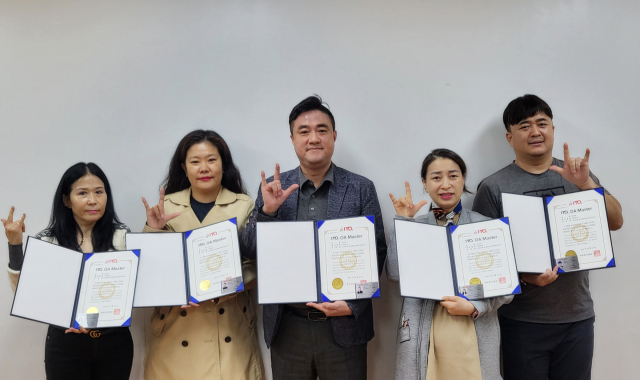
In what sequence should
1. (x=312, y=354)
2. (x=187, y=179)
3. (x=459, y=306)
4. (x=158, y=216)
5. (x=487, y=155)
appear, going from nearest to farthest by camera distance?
1. (x=459, y=306)
2. (x=312, y=354)
3. (x=158, y=216)
4. (x=187, y=179)
5. (x=487, y=155)

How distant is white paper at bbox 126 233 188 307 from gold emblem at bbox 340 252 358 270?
2.55 feet

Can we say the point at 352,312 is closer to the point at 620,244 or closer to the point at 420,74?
the point at 420,74

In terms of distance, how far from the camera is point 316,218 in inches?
79.0

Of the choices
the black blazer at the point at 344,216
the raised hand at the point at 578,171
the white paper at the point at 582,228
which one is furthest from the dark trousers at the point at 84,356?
the raised hand at the point at 578,171

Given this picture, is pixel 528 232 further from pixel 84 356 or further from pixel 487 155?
pixel 84 356

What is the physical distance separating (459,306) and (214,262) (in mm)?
1143

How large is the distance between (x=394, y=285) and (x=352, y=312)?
723mm

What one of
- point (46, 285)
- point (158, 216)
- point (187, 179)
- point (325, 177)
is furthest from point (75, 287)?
point (325, 177)

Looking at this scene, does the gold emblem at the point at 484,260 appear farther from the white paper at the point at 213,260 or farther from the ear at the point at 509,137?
the white paper at the point at 213,260

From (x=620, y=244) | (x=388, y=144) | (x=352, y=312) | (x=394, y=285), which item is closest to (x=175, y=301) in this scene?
(x=352, y=312)

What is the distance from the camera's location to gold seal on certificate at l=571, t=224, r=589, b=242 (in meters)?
1.87

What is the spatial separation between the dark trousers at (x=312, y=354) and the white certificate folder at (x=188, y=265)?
363mm

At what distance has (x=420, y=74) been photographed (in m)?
2.58

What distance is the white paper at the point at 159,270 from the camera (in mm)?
1863
